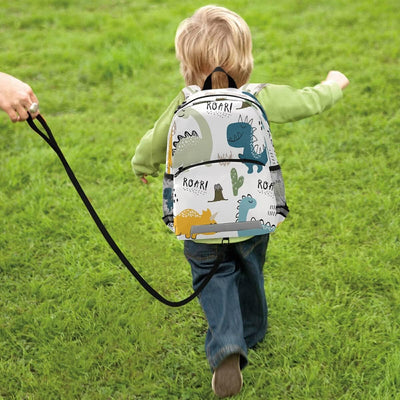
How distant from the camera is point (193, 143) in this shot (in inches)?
83.1

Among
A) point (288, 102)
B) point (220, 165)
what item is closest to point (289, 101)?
point (288, 102)

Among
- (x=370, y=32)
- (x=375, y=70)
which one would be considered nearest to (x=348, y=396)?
(x=375, y=70)

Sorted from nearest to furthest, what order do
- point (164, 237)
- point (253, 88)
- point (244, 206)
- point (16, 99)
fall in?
1. point (16, 99)
2. point (244, 206)
3. point (253, 88)
4. point (164, 237)

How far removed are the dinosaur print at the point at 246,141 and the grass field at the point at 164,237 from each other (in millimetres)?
1161

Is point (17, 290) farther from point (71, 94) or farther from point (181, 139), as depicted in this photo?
point (71, 94)

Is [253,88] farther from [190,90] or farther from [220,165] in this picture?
[220,165]

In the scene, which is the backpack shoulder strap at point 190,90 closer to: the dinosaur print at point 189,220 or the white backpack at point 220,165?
the white backpack at point 220,165

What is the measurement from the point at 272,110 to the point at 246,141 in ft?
0.92

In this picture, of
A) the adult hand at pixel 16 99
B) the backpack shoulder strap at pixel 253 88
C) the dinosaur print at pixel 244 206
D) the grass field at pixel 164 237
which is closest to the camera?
the adult hand at pixel 16 99

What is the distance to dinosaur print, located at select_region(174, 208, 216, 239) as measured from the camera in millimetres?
2176

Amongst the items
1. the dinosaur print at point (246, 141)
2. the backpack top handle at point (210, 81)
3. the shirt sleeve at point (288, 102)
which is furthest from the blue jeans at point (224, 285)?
the backpack top handle at point (210, 81)

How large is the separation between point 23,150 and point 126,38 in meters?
2.20

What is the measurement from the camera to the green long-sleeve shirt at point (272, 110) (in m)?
2.30

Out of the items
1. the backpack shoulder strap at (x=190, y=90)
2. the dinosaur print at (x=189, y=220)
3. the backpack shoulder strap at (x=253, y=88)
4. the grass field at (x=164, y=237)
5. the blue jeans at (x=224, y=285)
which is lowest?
the grass field at (x=164, y=237)
